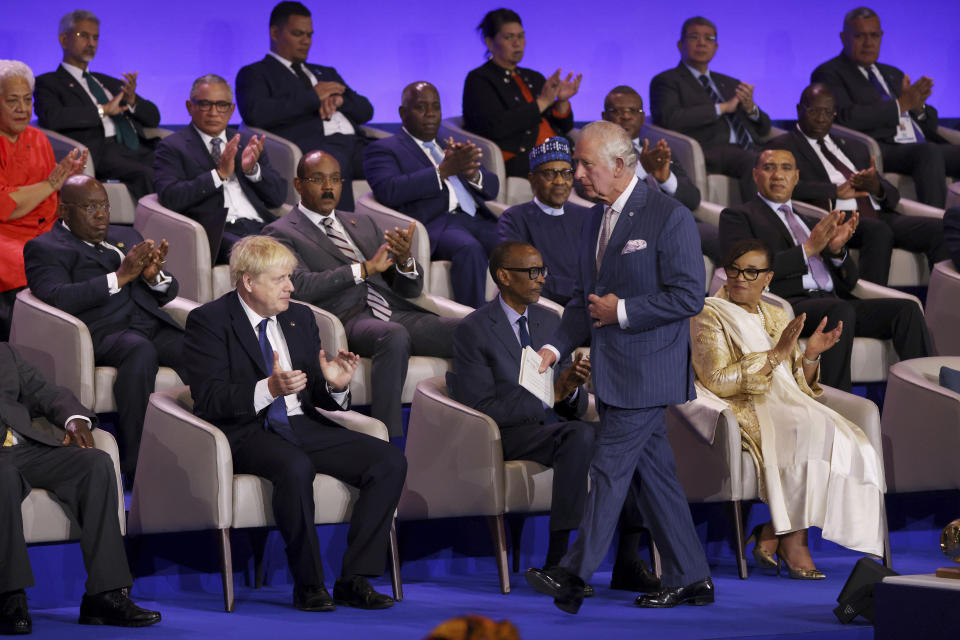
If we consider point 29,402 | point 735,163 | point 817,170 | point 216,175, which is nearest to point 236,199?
point 216,175

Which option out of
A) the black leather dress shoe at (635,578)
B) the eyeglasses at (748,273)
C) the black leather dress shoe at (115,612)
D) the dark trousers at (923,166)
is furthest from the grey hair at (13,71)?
the dark trousers at (923,166)

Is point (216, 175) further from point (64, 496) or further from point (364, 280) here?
point (64, 496)

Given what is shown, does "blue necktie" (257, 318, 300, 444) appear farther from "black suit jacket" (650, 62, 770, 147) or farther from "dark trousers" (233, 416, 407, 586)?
"black suit jacket" (650, 62, 770, 147)

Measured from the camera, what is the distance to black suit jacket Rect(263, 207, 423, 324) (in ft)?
18.1

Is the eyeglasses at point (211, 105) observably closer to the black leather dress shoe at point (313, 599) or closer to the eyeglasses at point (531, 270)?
the eyeglasses at point (531, 270)

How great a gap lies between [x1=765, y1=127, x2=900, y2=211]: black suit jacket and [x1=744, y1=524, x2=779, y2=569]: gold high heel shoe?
2.55m

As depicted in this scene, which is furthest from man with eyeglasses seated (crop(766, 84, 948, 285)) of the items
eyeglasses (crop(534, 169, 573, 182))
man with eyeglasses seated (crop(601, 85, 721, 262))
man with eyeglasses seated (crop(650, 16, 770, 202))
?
eyeglasses (crop(534, 169, 573, 182))

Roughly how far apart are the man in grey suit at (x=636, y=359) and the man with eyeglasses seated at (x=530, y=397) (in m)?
0.38

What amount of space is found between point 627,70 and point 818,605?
15.7 feet

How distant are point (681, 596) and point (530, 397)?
867 mm

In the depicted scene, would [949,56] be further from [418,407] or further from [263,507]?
[263,507]

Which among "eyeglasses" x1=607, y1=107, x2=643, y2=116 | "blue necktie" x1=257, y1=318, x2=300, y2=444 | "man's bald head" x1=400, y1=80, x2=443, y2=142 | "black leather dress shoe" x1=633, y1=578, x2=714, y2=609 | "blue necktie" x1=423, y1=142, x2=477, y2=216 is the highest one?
"eyeglasses" x1=607, y1=107, x2=643, y2=116

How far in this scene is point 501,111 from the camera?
7.22 m

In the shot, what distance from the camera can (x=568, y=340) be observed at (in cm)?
439
